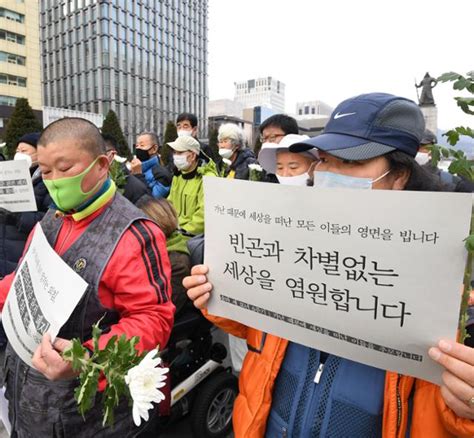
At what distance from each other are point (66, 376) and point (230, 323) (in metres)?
0.63

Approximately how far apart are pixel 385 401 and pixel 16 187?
2993 millimetres

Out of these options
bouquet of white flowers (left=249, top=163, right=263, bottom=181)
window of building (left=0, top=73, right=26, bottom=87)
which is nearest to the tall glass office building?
window of building (left=0, top=73, right=26, bottom=87)

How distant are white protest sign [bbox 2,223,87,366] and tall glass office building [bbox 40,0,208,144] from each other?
66599mm

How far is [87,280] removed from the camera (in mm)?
1598

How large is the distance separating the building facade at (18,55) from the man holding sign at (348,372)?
131 ft

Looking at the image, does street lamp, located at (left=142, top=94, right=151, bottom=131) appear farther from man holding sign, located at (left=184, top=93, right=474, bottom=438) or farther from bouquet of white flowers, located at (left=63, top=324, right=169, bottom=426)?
bouquet of white flowers, located at (left=63, top=324, right=169, bottom=426)

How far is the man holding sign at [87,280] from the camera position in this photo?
1.57m

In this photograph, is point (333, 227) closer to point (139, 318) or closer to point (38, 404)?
point (139, 318)

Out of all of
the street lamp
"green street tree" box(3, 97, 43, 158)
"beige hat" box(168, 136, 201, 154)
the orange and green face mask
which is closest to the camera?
the orange and green face mask

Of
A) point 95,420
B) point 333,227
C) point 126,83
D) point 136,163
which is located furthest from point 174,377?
point 126,83

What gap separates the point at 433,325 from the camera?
0.91m

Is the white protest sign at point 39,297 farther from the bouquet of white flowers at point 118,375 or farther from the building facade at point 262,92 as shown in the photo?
the building facade at point 262,92

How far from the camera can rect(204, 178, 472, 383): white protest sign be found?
2.89 feet

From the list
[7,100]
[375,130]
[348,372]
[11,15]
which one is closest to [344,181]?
[375,130]
